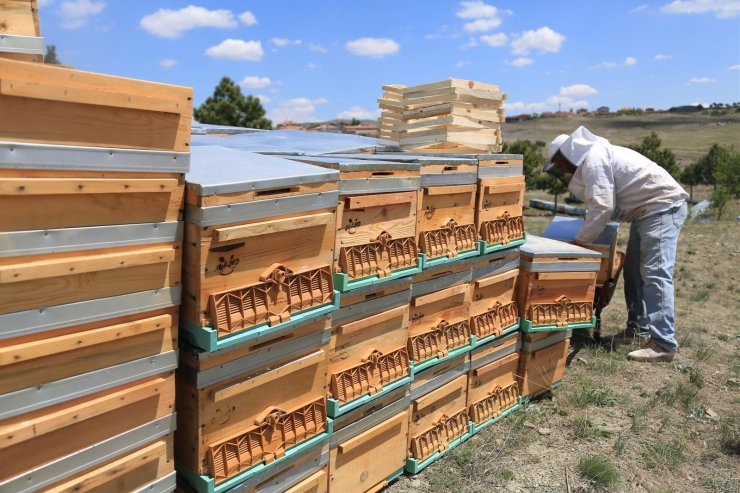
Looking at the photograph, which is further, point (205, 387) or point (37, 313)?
point (205, 387)

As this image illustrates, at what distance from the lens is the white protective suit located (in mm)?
6723

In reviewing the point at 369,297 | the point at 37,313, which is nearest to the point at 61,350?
the point at 37,313

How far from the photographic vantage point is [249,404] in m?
3.19

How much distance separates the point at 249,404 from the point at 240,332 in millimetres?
493

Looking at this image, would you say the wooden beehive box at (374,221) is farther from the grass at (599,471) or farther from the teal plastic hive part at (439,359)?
the grass at (599,471)

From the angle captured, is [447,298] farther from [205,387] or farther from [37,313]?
[37,313]

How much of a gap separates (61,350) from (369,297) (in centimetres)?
210

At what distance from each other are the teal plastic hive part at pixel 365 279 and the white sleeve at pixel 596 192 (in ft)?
11.0

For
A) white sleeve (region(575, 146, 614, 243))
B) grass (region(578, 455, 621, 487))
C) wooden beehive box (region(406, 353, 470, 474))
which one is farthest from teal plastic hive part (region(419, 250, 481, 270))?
white sleeve (region(575, 146, 614, 243))

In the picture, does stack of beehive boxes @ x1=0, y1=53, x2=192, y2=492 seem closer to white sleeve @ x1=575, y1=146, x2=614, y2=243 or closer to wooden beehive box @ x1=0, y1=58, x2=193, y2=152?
wooden beehive box @ x1=0, y1=58, x2=193, y2=152

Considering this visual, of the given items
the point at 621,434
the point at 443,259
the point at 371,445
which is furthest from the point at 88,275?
the point at 621,434

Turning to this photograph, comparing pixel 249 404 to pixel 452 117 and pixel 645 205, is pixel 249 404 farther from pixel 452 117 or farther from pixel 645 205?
pixel 645 205

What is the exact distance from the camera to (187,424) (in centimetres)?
302

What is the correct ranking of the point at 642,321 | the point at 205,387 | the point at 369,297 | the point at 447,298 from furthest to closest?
1. the point at 642,321
2. the point at 447,298
3. the point at 369,297
4. the point at 205,387
